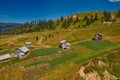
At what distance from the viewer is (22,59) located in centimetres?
10581

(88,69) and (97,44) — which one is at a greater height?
(97,44)

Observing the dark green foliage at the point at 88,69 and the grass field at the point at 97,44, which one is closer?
the dark green foliage at the point at 88,69

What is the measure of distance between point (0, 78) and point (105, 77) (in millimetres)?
35374

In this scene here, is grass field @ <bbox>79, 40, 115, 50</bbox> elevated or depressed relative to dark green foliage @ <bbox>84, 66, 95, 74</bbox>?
elevated

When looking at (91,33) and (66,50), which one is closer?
(66,50)

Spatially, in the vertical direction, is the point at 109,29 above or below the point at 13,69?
above

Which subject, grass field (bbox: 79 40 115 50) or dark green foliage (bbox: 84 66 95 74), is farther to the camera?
grass field (bbox: 79 40 115 50)

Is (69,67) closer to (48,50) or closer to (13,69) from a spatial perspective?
(13,69)

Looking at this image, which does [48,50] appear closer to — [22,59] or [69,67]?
[22,59]

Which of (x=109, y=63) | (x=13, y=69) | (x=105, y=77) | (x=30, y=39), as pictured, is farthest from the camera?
(x=30, y=39)

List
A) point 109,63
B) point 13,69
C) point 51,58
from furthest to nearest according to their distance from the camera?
point 51,58 → point 13,69 → point 109,63

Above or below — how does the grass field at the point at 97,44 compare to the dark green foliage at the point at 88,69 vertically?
above

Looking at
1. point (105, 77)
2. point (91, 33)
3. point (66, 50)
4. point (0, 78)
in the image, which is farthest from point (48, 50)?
point (91, 33)

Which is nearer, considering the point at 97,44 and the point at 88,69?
the point at 88,69
